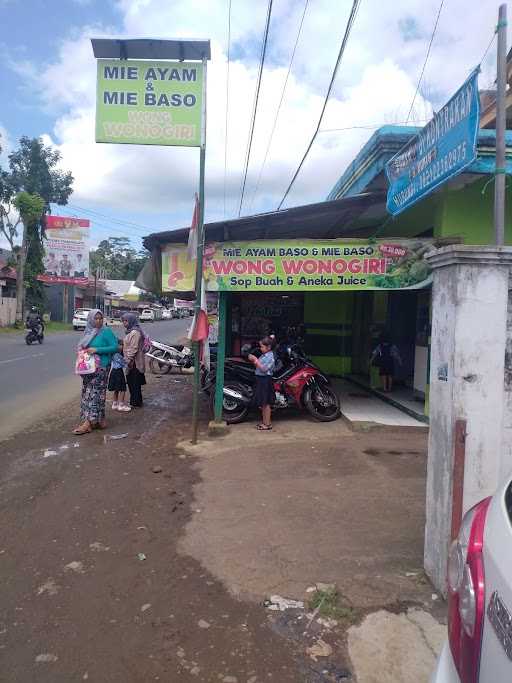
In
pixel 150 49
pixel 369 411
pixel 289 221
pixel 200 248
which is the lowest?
pixel 369 411

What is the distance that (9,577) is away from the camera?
373 centimetres

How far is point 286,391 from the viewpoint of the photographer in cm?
841

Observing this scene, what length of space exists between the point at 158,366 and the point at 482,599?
49.4ft

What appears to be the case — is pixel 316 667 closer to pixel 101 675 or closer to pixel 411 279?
pixel 101 675

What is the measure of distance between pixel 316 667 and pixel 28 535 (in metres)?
2.60

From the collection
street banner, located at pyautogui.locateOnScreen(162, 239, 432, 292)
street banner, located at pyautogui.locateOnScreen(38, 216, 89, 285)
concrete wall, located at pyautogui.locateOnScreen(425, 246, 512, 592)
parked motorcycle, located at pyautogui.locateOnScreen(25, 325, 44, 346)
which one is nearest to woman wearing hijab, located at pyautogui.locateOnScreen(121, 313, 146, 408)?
street banner, located at pyautogui.locateOnScreen(162, 239, 432, 292)

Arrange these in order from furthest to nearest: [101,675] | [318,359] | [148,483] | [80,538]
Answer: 1. [318,359]
2. [148,483]
3. [80,538]
4. [101,675]

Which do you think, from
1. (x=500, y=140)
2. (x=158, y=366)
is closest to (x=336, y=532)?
(x=500, y=140)

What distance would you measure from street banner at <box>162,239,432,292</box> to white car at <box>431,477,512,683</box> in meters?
5.99

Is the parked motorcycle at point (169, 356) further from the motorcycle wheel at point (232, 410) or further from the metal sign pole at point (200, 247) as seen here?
the metal sign pole at point (200, 247)

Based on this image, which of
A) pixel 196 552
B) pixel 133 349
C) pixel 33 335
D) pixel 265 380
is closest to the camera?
pixel 196 552

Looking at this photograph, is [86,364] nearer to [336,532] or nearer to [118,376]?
[118,376]

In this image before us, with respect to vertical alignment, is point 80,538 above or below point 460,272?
below

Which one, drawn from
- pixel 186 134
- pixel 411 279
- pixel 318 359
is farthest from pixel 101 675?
pixel 318 359
